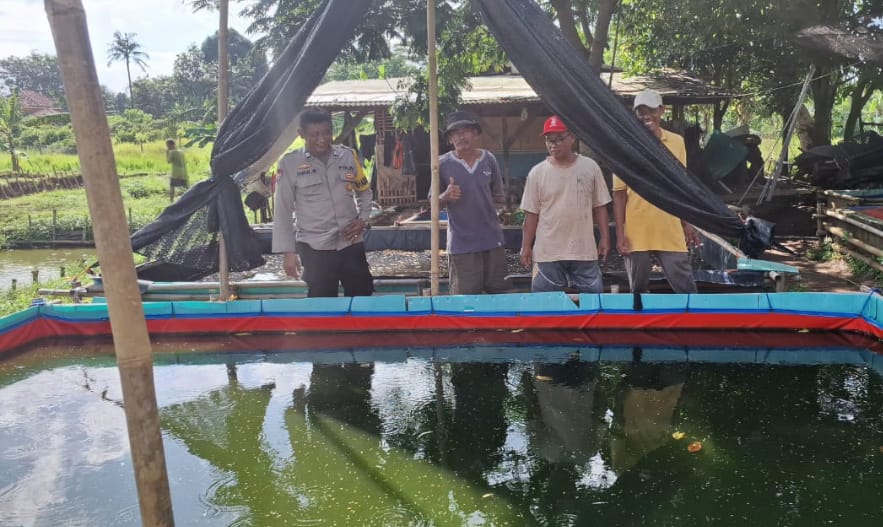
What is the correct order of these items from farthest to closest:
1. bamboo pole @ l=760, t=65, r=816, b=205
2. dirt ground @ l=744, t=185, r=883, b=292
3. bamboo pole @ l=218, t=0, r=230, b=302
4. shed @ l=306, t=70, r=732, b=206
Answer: shed @ l=306, t=70, r=732, b=206
bamboo pole @ l=760, t=65, r=816, b=205
dirt ground @ l=744, t=185, r=883, b=292
bamboo pole @ l=218, t=0, r=230, b=302

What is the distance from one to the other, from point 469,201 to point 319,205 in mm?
944

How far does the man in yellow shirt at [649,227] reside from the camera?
4.12 m

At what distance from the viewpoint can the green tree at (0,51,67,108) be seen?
51281 millimetres

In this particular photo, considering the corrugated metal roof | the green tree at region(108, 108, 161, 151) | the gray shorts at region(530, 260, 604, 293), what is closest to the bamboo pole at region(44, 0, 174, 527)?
the gray shorts at region(530, 260, 604, 293)

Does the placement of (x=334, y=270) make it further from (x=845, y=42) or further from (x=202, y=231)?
(x=845, y=42)

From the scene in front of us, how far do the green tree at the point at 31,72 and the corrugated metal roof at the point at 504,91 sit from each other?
160 ft

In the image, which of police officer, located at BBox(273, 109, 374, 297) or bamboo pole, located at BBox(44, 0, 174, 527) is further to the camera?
police officer, located at BBox(273, 109, 374, 297)

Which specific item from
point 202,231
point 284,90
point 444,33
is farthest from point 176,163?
point 284,90

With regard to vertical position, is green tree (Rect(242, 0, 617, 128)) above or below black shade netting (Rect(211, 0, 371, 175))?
above

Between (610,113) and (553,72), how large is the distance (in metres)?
0.41

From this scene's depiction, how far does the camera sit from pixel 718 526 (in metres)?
2.37

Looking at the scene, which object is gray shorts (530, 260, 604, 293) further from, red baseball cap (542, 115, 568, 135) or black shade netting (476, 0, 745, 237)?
red baseball cap (542, 115, 568, 135)

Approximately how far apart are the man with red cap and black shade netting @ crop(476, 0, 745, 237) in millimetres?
143

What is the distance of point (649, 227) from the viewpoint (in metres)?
4.17
